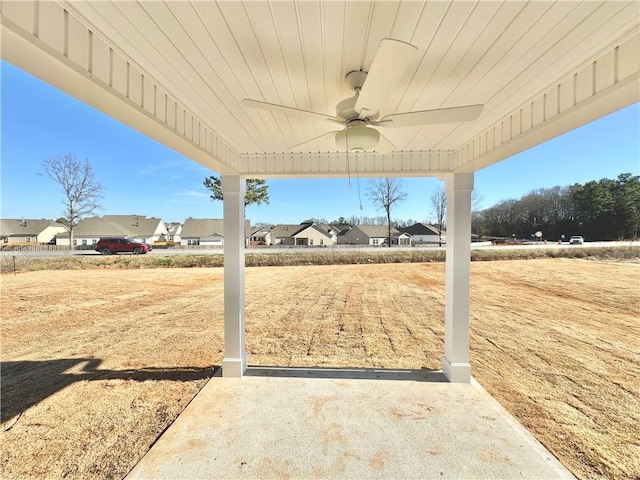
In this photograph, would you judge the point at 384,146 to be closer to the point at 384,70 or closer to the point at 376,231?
the point at 384,70

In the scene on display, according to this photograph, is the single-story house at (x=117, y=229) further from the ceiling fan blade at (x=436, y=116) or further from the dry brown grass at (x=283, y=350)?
the ceiling fan blade at (x=436, y=116)

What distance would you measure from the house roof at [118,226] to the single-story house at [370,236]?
20484mm

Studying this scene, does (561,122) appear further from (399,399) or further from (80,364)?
(80,364)

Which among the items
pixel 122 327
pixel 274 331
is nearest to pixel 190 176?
pixel 122 327

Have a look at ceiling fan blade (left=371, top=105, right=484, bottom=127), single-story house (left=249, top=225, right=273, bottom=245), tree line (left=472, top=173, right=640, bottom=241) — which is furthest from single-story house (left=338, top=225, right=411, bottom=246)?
ceiling fan blade (left=371, top=105, right=484, bottom=127)

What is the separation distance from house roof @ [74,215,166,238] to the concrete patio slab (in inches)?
1119

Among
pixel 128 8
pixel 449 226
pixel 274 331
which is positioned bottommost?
pixel 274 331

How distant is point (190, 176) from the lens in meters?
17.5

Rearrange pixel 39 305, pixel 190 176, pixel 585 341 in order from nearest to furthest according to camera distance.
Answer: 1. pixel 585 341
2. pixel 39 305
3. pixel 190 176

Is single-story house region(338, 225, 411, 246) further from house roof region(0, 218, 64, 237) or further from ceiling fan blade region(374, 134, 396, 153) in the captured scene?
house roof region(0, 218, 64, 237)

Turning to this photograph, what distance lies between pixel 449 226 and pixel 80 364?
15.9ft

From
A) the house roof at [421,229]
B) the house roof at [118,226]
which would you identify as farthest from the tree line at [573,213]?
the house roof at [118,226]

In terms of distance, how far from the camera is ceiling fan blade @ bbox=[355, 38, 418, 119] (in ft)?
3.13

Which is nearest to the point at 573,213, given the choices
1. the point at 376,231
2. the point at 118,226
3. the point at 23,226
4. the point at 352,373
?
the point at 376,231
